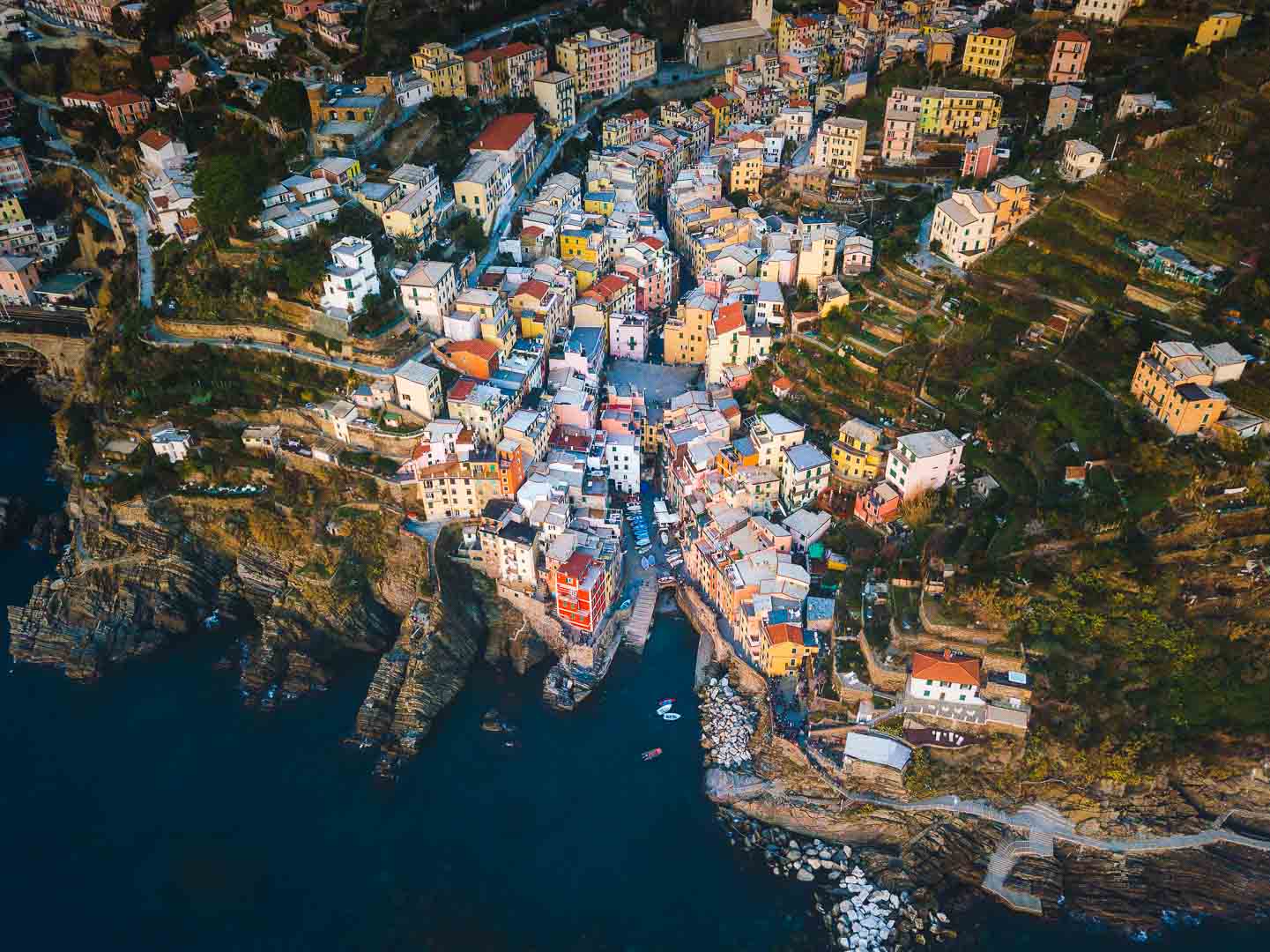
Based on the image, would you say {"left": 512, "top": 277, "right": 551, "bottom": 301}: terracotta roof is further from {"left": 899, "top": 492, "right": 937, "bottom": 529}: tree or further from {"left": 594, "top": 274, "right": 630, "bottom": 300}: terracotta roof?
{"left": 899, "top": 492, "right": 937, "bottom": 529}: tree

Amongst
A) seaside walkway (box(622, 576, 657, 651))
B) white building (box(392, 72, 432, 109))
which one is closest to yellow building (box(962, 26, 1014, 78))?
white building (box(392, 72, 432, 109))

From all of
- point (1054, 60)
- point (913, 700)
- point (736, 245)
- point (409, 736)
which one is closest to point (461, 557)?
point (409, 736)

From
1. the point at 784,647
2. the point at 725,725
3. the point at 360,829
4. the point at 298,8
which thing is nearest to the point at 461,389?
the point at 784,647

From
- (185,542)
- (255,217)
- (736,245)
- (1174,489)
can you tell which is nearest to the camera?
(1174,489)

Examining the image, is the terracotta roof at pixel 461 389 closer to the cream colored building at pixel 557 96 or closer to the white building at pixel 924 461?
the white building at pixel 924 461

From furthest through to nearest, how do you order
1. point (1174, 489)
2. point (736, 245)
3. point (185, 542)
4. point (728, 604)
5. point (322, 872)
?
1. point (736, 245)
2. point (185, 542)
3. point (728, 604)
4. point (1174, 489)
5. point (322, 872)

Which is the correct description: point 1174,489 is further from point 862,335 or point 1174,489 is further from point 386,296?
point 386,296

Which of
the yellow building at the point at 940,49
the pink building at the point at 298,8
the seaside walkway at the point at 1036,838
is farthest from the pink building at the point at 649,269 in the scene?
the seaside walkway at the point at 1036,838
